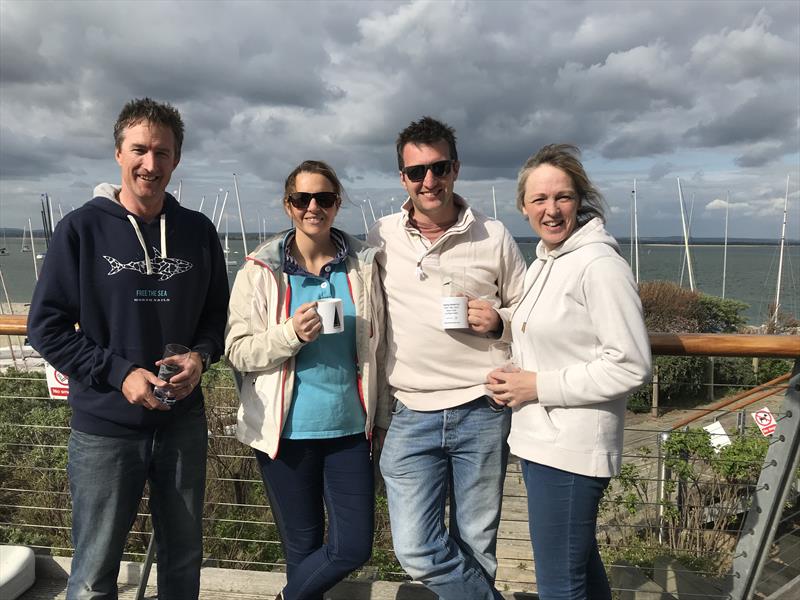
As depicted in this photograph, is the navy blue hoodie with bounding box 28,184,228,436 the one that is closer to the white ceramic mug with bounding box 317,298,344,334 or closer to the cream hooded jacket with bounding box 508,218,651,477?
the white ceramic mug with bounding box 317,298,344,334

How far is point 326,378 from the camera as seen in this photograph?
2.39 m

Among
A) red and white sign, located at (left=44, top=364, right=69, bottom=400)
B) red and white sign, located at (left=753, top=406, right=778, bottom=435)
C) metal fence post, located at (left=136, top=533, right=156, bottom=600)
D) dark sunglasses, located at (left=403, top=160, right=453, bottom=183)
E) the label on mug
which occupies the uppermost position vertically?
dark sunglasses, located at (left=403, top=160, right=453, bottom=183)

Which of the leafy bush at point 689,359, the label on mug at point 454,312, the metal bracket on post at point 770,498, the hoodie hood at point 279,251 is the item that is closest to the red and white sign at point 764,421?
the metal bracket on post at point 770,498

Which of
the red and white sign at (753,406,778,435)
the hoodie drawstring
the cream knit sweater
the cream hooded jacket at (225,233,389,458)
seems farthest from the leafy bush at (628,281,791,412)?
the hoodie drawstring

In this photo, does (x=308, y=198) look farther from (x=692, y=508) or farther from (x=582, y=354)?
(x=692, y=508)

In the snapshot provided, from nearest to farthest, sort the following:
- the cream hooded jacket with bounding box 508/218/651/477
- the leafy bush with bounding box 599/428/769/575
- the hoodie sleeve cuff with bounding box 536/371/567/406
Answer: the cream hooded jacket with bounding box 508/218/651/477 < the hoodie sleeve cuff with bounding box 536/371/567/406 < the leafy bush with bounding box 599/428/769/575

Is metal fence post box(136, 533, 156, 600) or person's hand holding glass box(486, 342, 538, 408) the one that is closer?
person's hand holding glass box(486, 342, 538, 408)

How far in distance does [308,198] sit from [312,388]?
0.76 m

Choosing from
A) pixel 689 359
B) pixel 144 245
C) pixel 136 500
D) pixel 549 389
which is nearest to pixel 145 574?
pixel 136 500

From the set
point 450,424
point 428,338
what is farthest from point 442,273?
point 450,424

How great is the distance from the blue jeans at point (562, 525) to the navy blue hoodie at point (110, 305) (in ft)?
4.56

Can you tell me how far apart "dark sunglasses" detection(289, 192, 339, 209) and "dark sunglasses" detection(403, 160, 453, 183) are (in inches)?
13.0

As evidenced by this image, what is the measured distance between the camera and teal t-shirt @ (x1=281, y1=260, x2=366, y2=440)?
7.77ft

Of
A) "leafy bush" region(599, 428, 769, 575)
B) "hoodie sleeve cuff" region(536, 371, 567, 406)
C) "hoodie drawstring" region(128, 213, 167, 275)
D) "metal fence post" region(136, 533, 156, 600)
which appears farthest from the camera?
"leafy bush" region(599, 428, 769, 575)
